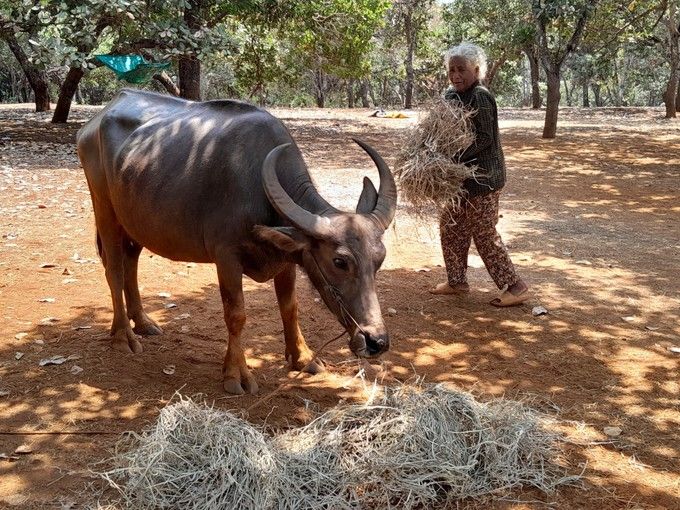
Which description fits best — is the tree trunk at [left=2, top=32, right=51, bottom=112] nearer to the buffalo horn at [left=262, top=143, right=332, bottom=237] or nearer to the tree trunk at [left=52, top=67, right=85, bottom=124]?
the tree trunk at [left=52, top=67, right=85, bottom=124]

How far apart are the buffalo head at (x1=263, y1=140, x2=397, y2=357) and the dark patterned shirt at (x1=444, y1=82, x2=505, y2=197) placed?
209 cm

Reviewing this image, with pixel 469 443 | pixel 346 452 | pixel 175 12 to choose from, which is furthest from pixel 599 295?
pixel 175 12

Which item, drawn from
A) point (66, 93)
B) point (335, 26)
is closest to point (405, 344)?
point (335, 26)

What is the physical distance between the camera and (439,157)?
A: 549 centimetres

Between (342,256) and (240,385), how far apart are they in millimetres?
1382

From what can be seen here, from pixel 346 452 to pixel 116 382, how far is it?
2066mm

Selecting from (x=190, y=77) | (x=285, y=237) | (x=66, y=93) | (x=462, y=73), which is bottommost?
(x=285, y=237)

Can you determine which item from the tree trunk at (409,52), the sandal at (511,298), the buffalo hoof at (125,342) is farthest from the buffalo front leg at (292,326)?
the tree trunk at (409,52)

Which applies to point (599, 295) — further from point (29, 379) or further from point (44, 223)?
point (44, 223)

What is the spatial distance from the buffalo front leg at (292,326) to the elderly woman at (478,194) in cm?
182

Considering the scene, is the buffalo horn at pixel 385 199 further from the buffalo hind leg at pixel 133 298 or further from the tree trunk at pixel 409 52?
the tree trunk at pixel 409 52

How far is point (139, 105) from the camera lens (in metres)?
5.41

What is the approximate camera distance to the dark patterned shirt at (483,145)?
5566 millimetres

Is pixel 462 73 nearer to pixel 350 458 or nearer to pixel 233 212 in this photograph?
pixel 233 212
